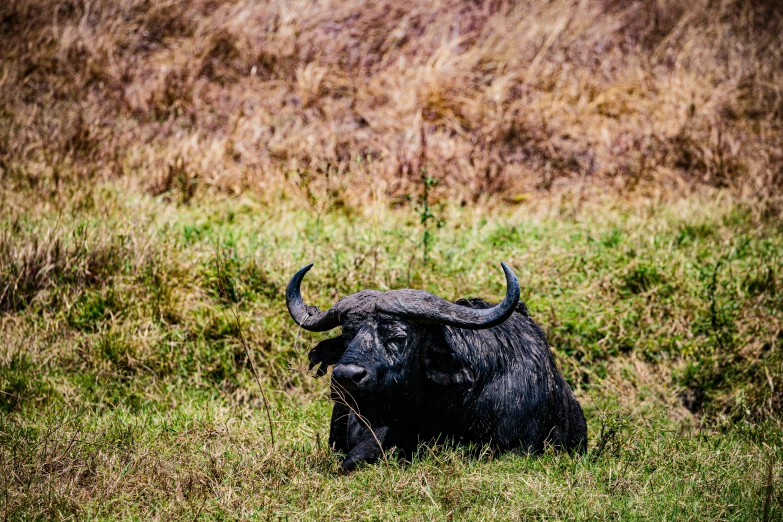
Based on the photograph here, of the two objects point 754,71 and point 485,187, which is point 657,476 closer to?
point 485,187

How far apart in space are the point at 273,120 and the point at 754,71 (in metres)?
7.09

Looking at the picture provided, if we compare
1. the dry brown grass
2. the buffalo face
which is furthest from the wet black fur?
the dry brown grass

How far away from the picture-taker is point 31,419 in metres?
5.26

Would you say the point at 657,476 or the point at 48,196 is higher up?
the point at 657,476

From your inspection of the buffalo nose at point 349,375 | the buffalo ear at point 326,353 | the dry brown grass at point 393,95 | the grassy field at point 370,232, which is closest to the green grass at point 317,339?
the grassy field at point 370,232

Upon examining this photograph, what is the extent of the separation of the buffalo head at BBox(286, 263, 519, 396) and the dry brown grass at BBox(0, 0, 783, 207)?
15.9 ft

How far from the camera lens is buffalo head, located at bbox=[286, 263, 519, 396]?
3.83 metres

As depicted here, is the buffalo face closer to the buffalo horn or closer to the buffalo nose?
the buffalo nose

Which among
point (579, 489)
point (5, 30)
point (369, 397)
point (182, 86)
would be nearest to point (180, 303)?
point (369, 397)

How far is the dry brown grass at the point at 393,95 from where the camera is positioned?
9.70 m

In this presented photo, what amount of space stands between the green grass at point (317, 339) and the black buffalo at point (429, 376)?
152 millimetres

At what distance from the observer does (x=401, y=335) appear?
13.0 ft

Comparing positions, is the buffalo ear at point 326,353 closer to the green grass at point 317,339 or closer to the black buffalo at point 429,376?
the black buffalo at point 429,376

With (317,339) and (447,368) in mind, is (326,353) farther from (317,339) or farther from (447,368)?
(317,339)
